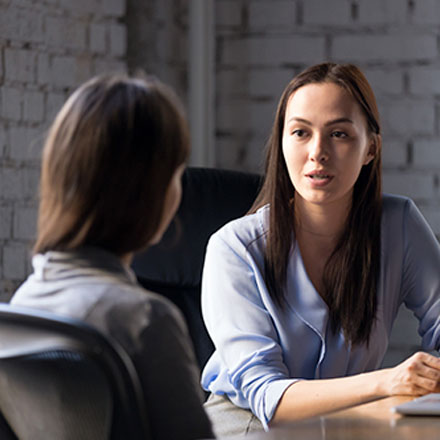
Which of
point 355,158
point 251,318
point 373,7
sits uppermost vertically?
point 373,7

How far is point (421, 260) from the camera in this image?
1516 millimetres

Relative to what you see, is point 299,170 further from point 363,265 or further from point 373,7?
point 373,7

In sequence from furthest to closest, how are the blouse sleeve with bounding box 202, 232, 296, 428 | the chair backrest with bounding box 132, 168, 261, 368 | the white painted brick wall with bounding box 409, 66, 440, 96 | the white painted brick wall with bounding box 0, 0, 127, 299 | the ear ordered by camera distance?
the white painted brick wall with bounding box 409, 66, 440, 96 → the white painted brick wall with bounding box 0, 0, 127, 299 → the chair backrest with bounding box 132, 168, 261, 368 → the ear → the blouse sleeve with bounding box 202, 232, 296, 428

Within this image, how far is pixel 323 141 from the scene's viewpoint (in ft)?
4.72

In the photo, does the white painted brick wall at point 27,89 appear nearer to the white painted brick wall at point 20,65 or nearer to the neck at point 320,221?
the white painted brick wall at point 20,65

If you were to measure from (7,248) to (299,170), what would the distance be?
0.85 metres

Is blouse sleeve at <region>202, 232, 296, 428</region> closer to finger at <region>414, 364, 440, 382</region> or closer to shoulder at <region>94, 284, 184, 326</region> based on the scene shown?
finger at <region>414, 364, 440, 382</region>

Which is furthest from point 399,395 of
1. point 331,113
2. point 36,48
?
point 36,48

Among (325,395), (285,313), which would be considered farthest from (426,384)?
(285,313)

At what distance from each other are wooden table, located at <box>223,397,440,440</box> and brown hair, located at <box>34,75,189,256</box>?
0.86 feet

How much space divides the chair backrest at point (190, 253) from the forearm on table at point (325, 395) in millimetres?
471

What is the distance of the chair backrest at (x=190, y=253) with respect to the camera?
170 centimetres

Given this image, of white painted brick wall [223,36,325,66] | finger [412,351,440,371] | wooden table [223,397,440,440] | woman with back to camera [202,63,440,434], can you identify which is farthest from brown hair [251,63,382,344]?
white painted brick wall [223,36,325,66]

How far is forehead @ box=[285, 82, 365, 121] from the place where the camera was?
4.74 ft
